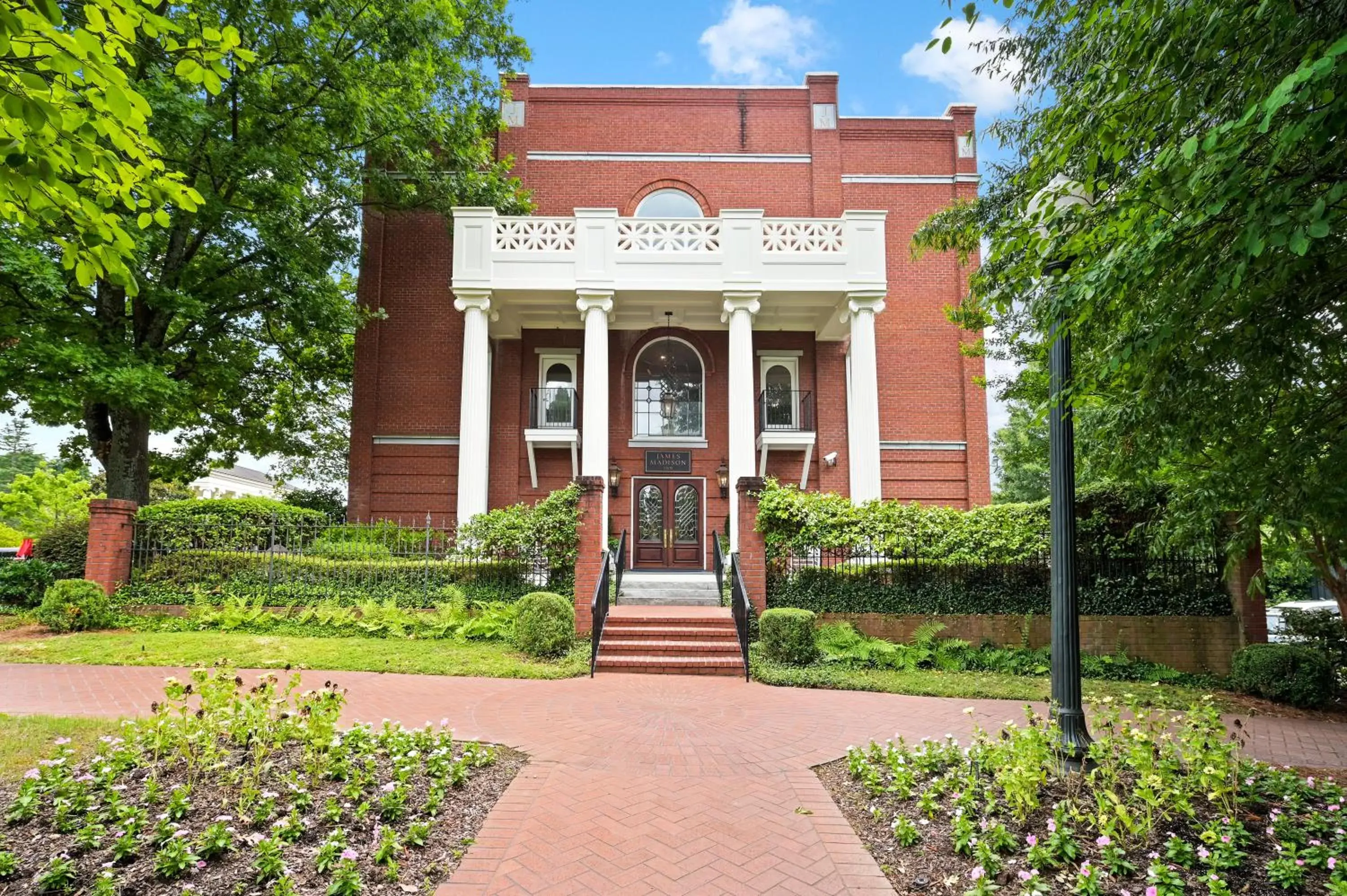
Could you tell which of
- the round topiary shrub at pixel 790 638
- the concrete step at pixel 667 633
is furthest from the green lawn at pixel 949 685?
the concrete step at pixel 667 633

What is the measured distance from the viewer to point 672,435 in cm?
1686

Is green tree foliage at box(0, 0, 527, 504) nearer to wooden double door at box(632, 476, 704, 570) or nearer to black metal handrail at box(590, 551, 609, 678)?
wooden double door at box(632, 476, 704, 570)

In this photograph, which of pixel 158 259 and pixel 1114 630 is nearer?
pixel 1114 630

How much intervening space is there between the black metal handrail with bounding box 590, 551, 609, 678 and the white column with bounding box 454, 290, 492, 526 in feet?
16.6

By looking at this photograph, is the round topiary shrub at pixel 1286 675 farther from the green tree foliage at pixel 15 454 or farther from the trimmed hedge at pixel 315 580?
the green tree foliage at pixel 15 454

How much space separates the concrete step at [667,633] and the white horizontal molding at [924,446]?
29.4 feet

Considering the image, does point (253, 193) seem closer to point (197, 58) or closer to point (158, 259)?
point (158, 259)

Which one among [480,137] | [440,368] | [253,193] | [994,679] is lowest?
[994,679]

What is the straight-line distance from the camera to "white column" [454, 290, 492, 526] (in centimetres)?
1452

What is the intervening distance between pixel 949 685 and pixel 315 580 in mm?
10144

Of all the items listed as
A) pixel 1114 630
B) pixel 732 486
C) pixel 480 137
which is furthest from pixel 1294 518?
pixel 480 137

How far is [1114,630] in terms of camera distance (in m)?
9.97

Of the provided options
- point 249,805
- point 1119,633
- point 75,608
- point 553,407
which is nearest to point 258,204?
point 553,407

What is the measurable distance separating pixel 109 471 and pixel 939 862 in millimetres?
15562
